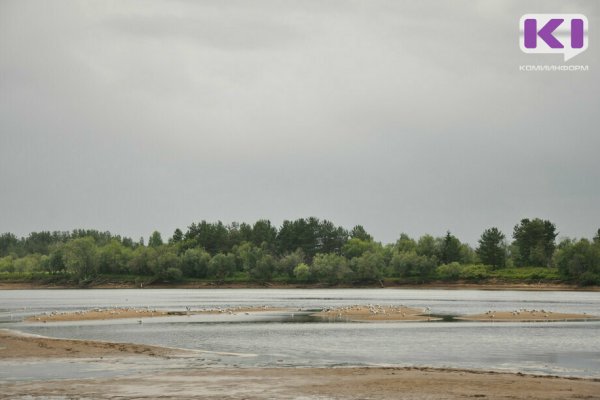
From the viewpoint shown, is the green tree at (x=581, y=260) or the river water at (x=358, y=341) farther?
the green tree at (x=581, y=260)

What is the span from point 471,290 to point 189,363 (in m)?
165

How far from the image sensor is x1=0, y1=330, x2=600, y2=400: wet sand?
93.4 ft

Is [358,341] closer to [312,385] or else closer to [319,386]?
[312,385]

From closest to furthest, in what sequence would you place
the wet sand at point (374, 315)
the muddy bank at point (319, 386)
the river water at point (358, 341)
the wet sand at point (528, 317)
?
the muddy bank at point (319, 386), the river water at point (358, 341), the wet sand at point (528, 317), the wet sand at point (374, 315)

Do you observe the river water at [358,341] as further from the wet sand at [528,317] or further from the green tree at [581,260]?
the green tree at [581,260]

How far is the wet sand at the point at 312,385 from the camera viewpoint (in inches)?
1121

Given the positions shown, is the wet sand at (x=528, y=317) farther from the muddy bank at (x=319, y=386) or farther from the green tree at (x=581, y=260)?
the green tree at (x=581, y=260)

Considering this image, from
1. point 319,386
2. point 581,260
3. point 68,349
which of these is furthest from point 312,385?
point 581,260

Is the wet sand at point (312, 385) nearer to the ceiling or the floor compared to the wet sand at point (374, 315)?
nearer to the ceiling

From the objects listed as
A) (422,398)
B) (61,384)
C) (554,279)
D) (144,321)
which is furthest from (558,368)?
(554,279)

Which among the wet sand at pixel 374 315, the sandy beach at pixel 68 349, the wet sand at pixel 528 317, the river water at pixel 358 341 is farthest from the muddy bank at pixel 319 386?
the wet sand at pixel 528 317

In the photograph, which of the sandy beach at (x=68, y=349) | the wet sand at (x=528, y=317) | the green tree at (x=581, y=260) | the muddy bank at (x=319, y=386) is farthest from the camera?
the green tree at (x=581, y=260)

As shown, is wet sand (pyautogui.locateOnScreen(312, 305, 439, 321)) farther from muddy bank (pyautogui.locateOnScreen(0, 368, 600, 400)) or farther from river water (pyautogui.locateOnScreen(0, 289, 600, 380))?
muddy bank (pyautogui.locateOnScreen(0, 368, 600, 400))

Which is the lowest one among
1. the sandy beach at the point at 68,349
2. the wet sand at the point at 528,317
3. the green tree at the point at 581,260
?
the wet sand at the point at 528,317
